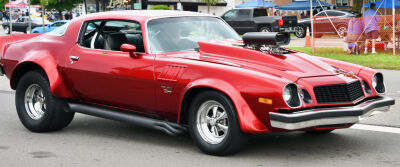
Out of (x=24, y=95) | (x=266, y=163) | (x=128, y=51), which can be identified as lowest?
(x=266, y=163)

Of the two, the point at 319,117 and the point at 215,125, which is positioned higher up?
the point at 319,117

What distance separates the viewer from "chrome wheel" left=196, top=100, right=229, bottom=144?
5.62 m

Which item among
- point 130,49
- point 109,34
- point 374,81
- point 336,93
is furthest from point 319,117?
point 109,34

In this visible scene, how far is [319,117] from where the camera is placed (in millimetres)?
5258

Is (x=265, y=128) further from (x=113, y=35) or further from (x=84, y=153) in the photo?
(x=113, y=35)

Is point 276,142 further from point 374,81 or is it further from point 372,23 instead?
point 372,23

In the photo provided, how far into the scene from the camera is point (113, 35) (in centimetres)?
690

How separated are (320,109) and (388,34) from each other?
14.8 m

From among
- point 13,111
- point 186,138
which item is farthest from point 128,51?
point 13,111

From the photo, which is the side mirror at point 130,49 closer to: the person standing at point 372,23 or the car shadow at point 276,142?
the car shadow at point 276,142

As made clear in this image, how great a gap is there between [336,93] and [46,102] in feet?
11.0

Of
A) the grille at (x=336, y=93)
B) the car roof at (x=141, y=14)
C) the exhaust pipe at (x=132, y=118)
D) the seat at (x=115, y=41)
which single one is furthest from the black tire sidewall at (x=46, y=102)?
the grille at (x=336, y=93)

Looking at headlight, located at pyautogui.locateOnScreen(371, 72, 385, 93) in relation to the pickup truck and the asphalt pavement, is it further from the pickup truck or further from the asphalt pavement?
the pickup truck

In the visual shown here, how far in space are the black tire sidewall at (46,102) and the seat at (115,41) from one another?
88 cm
